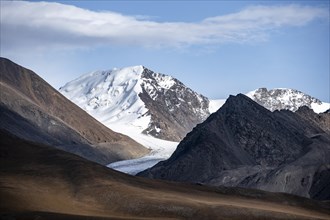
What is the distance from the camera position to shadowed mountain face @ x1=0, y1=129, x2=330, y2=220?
92.0m

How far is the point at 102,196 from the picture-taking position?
102 meters

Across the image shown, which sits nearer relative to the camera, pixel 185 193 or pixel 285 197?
pixel 185 193

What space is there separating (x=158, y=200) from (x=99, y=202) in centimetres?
761

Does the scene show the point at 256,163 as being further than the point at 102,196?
Yes

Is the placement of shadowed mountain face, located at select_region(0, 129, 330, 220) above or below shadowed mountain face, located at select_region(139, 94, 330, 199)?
below

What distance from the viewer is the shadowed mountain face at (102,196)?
92000 mm

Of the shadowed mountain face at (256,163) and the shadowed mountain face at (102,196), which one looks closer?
the shadowed mountain face at (102,196)

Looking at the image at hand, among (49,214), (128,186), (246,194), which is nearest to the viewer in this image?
(49,214)

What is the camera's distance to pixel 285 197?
121 meters

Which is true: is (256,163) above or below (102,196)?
above

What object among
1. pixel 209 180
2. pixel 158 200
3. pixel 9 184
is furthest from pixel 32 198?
pixel 209 180

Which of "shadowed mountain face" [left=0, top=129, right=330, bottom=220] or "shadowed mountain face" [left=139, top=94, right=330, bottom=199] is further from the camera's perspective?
"shadowed mountain face" [left=139, top=94, right=330, bottom=199]

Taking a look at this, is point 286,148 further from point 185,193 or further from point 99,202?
point 99,202

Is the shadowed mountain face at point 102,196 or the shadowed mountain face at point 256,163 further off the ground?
the shadowed mountain face at point 256,163
